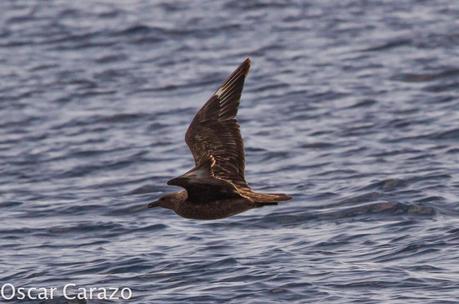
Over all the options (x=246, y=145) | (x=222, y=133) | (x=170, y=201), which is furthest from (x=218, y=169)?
(x=246, y=145)

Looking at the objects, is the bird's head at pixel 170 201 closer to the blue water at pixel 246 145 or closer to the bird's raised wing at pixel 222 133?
the bird's raised wing at pixel 222 133

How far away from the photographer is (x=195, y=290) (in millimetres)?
12031

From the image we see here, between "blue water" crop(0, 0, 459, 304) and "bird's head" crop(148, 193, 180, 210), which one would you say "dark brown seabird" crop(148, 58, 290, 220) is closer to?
"bird's head" crop(148, 193, 180, 210)

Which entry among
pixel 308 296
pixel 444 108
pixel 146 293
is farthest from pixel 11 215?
pixel 444 108

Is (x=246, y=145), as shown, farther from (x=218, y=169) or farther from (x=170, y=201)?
(x=218, y=169)

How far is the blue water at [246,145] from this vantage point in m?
12.6

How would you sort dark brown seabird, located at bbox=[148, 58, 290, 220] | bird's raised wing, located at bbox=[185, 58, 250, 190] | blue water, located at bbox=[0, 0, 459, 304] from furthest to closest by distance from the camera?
blue water, located at bbox=[0, 0, 459, 304] < bird's raised wing, located at bbox=[185, 58, 250, 190] < dark brown seabird, located at bbox=[148, 58, 290, 220]

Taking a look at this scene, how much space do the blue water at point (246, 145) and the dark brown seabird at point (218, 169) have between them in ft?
2.80

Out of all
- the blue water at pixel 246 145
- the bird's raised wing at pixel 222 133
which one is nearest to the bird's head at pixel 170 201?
the bird's raised wing at pixel 222 133

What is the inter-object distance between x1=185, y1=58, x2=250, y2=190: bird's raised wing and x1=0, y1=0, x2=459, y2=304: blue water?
1103 mm

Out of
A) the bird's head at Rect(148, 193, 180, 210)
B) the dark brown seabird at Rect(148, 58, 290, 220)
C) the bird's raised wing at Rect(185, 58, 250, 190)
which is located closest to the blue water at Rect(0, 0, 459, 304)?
the bird's head at Rect(148, 193, 180, 210)

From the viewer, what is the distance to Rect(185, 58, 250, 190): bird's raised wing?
12.0 metres

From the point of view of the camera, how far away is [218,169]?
466 inches

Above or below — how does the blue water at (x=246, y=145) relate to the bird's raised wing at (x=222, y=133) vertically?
below
